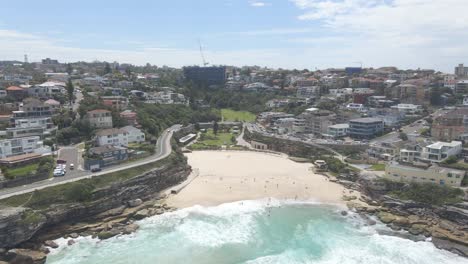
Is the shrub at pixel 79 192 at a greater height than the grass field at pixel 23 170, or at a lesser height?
lesser

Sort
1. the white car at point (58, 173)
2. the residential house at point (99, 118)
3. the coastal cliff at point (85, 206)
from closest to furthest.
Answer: the coastal cliff at point (85, 206)
the white car at point (58, 173)
the residential house at point (99, 118)

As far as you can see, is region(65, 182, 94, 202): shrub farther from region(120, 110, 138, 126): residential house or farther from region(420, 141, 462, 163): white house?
region(420, 141, 462, 163): white house

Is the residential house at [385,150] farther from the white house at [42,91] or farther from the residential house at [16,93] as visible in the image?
the residential house at [16,93]

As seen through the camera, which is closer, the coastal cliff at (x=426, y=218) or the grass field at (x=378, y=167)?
the coastal cliff at (x=426, y=218)

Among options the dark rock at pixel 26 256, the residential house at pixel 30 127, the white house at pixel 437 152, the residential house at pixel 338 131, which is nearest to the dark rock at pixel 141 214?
the dark rock at pixel 26 256

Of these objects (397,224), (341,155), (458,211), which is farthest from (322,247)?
(341,155)

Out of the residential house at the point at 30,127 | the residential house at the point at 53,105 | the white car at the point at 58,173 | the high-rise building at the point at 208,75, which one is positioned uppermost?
the high-rise building at the point at 208,75

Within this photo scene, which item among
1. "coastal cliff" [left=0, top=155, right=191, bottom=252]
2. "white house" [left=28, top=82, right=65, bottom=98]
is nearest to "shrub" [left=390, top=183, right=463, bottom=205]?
"coastal cliff" [left=0, top=155, right=191, bottom=252]
